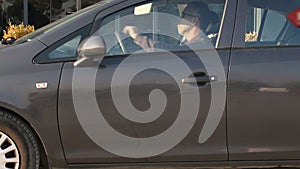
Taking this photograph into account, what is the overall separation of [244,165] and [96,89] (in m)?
1.27

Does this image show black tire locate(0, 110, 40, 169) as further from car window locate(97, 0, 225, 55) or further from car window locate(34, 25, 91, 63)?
car window locate(97, 0, 225, 55)

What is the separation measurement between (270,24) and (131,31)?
1.09 meters

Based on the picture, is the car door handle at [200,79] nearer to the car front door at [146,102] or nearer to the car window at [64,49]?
the car front door at [146,102]

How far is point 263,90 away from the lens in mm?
3158

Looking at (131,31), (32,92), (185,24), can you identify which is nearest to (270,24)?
(185,24)

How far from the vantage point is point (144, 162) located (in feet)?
10.7

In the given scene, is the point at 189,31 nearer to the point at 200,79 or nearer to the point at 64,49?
the point at 200,79

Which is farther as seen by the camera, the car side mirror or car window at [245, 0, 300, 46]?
car window at [245, 0, 300, 46]

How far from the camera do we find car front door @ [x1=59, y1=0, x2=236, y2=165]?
316cm

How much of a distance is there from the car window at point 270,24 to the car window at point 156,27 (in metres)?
0.24

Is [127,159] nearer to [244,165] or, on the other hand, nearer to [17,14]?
[244,165]

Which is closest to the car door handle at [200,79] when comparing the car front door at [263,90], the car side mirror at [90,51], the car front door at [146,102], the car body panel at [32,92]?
the car front door at [146,102]

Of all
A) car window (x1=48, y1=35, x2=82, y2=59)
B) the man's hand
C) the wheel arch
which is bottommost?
the wheel arch

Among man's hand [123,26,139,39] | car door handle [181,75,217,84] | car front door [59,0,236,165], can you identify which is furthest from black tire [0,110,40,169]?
car door handle [181,75,217,84]
